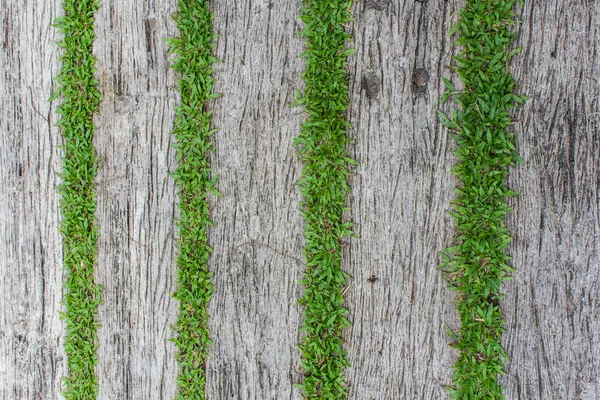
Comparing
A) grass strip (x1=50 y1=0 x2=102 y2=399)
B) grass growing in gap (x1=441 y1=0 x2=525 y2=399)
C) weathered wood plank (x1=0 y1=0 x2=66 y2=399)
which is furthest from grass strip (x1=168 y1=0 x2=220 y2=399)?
grass growing in gap (x1=441 y1=0 x2=525 y2=399)

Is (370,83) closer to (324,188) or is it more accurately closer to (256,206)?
(324,188)

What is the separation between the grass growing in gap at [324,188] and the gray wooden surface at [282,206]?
6 centimetres

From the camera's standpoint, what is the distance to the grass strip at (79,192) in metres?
1.74

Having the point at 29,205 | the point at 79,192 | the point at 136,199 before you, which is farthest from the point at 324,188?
the point at 29,205

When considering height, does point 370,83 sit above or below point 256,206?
above

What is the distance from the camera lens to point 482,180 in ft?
5.14

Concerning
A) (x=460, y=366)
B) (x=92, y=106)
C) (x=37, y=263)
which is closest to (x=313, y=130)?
(x=92, y=106)

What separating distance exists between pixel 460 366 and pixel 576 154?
1.01 m

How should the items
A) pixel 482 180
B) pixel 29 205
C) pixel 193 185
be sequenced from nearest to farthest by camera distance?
pixel 482 180 < pixel 193 185 < pixel 29 205

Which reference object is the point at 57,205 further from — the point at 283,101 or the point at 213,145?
the point at 283,101

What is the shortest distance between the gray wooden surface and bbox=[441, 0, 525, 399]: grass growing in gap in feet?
0.21

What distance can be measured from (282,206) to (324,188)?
0.68ft

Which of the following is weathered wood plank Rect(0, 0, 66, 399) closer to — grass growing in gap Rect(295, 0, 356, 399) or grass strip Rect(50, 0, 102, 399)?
grass strip Rect(50, 0, 102, 399)

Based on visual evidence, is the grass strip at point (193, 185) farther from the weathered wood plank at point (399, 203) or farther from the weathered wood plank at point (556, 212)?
the weathered wood plank at point (556, 212)
